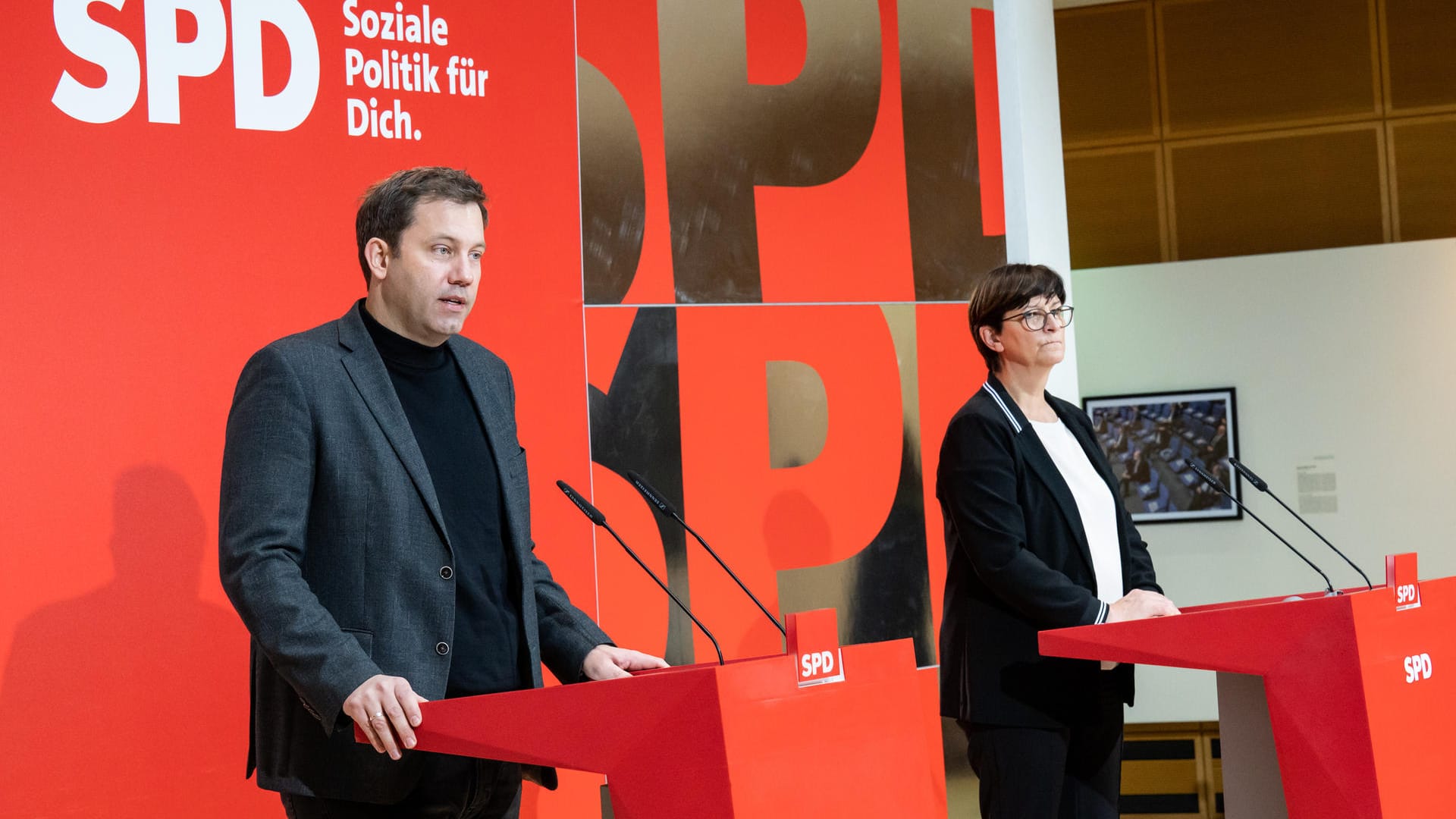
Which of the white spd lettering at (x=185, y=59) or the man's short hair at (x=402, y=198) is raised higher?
the white spd lettering at (x=185, y=59)

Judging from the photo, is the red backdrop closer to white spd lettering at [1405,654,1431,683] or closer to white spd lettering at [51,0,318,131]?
white spd lettering at [51,0,318,131]

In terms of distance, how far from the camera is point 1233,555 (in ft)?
19.6

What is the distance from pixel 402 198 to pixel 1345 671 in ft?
5.36

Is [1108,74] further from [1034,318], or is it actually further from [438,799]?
[438,799]

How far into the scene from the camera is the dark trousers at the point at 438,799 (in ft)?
5.75

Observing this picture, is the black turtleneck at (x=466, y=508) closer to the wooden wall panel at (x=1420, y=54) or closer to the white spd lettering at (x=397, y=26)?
the white spd lettering at (x=397, y=26)

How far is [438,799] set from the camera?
1.78 meters

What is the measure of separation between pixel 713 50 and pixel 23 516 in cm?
217

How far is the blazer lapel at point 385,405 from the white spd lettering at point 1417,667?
5.12 ft

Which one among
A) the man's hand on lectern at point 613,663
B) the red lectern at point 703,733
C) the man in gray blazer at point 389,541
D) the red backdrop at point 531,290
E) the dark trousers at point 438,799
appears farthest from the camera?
the red backdrop at point 531,290

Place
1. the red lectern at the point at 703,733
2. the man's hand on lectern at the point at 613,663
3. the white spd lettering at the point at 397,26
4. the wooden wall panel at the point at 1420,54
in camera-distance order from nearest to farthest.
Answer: the red lectern at the point at 703,733, the man's hand on lectern at the point at 613,663, the white spd lettering at the point at 397,26, the wooden wall panel at the point at 1420,54

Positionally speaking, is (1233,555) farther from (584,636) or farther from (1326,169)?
(584,636)

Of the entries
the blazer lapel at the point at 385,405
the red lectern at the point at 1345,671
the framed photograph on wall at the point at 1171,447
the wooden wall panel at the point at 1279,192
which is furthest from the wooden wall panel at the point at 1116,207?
the blazer lapel at the point at 385,405

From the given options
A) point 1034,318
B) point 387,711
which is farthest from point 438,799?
point 1034,318
